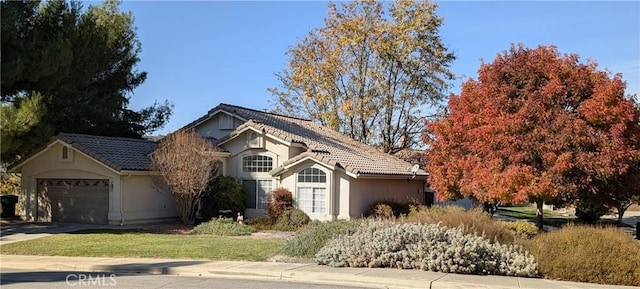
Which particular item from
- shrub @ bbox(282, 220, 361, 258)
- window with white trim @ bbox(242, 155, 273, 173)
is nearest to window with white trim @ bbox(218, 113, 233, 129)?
window with white trim @ bbox(242, 155, 273, 173)

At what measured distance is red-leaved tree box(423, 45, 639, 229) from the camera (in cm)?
2038

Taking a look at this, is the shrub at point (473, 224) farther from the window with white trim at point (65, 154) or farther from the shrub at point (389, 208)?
the window with white trim at point (65, 154)

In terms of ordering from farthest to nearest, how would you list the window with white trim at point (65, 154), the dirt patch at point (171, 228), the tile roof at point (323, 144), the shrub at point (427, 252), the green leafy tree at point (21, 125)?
the tile roof at point (323, 144) → the window with white trim at point (65, 154) → the dirt patch at point (171, 228) → the green leafy tree at point (21, 125) → the shrub at point (427, 252)

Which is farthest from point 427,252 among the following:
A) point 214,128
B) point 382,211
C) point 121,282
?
point 214,128

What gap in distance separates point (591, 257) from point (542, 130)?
787 centimetres

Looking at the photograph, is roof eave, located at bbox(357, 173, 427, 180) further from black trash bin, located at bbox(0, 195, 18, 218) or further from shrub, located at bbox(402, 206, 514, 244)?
Result: black trash bin, located at bbox(0, 195, 18, 218)

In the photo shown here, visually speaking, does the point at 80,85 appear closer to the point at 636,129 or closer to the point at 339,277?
the point at 339,277

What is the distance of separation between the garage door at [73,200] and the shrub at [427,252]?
1458 cm

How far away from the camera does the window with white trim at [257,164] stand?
2994 centimetres

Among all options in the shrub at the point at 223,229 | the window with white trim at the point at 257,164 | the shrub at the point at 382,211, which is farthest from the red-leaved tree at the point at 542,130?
the window with white trim at the point at 257,164

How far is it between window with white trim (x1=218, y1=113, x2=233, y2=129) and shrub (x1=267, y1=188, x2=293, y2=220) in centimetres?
621

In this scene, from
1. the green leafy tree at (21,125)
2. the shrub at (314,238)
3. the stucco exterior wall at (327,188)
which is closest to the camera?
the shrub at (314,238)

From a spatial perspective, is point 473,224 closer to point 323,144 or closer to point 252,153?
point 252,153

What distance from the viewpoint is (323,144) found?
3173cm
